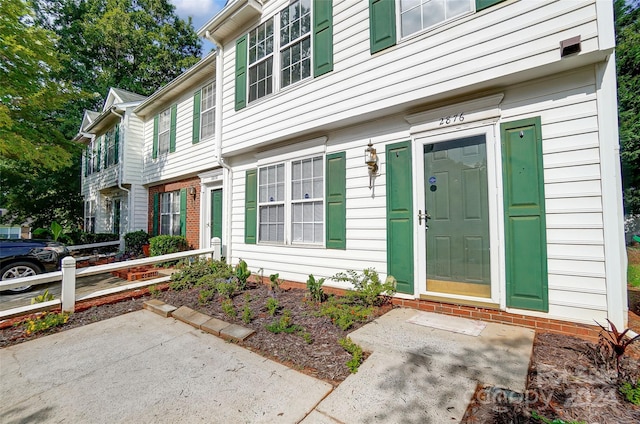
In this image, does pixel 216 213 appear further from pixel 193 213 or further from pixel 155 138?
pixel 155 138

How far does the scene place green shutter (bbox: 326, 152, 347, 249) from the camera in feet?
15.6

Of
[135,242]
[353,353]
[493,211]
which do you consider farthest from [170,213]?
[493,211]

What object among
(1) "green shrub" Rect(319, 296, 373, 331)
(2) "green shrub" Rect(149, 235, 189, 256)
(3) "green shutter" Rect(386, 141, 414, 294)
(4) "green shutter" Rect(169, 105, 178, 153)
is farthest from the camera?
(4) "green shutter" Rect(169, 105, 178, 153)

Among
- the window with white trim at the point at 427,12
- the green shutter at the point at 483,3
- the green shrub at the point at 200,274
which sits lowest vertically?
the green shrub at the point at 200,274

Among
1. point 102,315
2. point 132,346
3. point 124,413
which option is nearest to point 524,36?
point 124,413

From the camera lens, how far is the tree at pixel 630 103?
409 inches

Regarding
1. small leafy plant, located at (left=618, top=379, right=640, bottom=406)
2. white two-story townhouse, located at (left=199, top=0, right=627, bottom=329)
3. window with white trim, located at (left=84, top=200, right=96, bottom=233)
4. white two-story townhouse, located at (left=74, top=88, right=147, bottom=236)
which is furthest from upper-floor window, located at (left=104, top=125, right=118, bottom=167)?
small leafy plant, located at (left=618, top=379, right=640, bottom=406)

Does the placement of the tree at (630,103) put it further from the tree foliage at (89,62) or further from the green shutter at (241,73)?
the tree foliage at (89,62)

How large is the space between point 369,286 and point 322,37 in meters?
4.25

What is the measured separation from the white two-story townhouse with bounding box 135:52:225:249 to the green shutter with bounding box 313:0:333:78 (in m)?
3.49

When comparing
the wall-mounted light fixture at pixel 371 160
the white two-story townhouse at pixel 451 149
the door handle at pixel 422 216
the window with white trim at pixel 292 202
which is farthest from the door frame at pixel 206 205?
the door handle at pixel 422 216

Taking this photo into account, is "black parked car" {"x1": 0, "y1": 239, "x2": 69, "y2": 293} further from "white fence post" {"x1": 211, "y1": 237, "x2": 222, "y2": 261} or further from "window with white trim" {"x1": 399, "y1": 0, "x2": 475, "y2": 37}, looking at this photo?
"window with white trim" {"x1": 399, "y1": 0, "x2": 475, "y2": 37}

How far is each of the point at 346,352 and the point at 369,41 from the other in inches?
170

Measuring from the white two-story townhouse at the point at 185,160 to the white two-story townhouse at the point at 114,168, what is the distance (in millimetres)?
392
